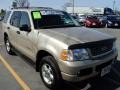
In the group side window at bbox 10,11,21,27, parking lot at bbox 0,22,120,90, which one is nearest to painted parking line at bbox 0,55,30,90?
parking lot at bbox 0,22,120,90

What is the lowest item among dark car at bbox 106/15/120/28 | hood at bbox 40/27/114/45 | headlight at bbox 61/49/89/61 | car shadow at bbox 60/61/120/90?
dark car at bbox 106/15/120/28

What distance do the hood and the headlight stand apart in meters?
0.18

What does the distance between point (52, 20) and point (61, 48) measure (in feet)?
6.08

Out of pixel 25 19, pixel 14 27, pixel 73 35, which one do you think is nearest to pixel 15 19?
pixel 14 27

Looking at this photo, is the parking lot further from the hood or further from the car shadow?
the hood

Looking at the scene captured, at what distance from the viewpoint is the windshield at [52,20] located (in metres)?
6.47

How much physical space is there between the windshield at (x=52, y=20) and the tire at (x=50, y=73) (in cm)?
113

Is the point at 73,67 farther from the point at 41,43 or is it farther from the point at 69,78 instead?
the point at 41,43

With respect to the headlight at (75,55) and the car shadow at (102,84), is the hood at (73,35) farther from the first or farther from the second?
the car shadow at (102,84)

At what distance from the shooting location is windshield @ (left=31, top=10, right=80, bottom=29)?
6.47m

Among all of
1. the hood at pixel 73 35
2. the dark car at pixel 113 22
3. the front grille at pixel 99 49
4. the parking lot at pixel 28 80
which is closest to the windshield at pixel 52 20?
the hood at pixel 73 35

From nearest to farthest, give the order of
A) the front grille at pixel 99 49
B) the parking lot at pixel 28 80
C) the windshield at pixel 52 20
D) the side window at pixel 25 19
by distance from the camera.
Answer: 1. the front grille at pixel 99 49
2. the parking lot at pixel 28 80
3. the windshield at pixel 52 20
4. the side window at pixel 25 19

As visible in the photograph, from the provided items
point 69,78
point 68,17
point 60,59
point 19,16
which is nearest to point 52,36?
point 60,59

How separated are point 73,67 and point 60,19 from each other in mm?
2372
